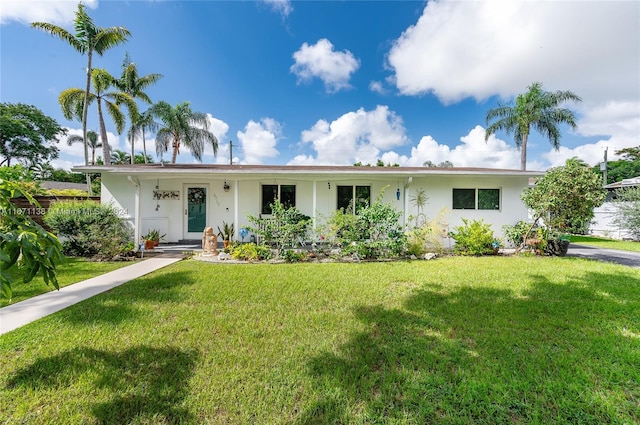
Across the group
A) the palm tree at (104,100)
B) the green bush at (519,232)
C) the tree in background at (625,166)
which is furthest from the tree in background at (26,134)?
the tree in background at (625,166)

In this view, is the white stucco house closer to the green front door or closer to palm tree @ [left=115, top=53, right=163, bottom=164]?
the green front door

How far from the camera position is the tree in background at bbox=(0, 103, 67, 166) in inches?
941

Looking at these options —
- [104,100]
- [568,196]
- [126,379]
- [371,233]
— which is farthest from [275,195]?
[104,100]

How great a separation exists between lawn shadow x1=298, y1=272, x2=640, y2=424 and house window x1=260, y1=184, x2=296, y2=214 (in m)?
6.92

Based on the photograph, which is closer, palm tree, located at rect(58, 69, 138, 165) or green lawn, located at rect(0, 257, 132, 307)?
green lawn, located at rect(0, 257, 132, 307)

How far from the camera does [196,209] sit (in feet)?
33.4

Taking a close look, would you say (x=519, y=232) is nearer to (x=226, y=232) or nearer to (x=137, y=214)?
(x=226, y=232)

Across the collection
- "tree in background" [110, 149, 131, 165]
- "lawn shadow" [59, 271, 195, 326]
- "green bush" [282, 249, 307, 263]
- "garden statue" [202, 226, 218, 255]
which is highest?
"tree in background" [110, 149, 131, 165]

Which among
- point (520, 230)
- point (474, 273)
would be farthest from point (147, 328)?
point (520, 230)

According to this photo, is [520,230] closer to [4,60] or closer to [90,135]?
[4,60]

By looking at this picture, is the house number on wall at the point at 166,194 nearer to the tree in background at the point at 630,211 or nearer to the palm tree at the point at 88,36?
the palm tree at the point at 88,36

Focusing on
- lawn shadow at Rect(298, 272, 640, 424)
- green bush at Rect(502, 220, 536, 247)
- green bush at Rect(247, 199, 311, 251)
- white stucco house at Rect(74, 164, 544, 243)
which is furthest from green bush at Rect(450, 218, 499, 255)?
green bush at Rect(247, 199, 311, 251)

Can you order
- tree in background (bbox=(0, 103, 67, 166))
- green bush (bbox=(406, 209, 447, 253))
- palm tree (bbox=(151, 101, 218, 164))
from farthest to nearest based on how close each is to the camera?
tree in background (bbox=(0, 103, 67, 166)) < palm tree (bbox=(151, 101, 218, 164)) < green bush (bbox=(406, 209, 447, 253))

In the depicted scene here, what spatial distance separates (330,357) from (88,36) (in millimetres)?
19859
